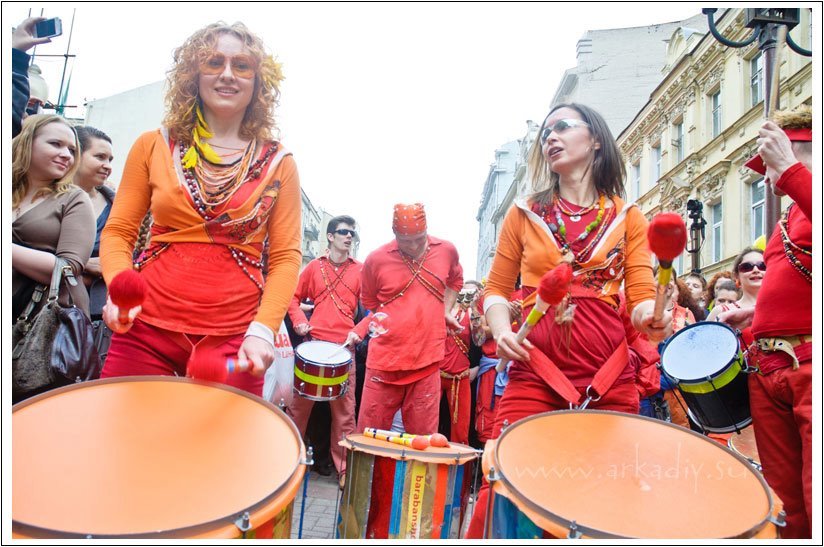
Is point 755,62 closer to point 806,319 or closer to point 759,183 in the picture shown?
point 759,183

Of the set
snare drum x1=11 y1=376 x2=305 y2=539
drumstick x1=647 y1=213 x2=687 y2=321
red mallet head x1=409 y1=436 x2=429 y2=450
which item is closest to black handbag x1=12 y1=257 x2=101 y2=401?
snare drum x1=11 y1=376 x2=305 y2=539

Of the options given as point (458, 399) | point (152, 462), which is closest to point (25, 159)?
point (152, 462)

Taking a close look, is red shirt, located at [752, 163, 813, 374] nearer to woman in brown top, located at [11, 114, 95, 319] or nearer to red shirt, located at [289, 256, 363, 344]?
woman in brown top, located at [11, 114, 95, 319]

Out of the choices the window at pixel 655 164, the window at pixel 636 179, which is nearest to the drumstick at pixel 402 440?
the window at pixel 655 164

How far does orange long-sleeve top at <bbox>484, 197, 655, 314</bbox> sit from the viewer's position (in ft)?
7.02

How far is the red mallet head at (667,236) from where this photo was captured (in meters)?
1.61

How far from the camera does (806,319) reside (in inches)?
81.7

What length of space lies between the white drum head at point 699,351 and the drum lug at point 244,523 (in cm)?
197

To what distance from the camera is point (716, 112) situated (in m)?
15.4

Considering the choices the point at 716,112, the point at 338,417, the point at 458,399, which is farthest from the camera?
the point at 716,112

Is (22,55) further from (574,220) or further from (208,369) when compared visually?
(574,220)

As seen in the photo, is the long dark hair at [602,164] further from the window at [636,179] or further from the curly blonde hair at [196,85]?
the window at [636,179]

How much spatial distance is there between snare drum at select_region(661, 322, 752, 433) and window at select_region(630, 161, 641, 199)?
1834cm

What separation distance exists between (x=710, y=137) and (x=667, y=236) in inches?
637
